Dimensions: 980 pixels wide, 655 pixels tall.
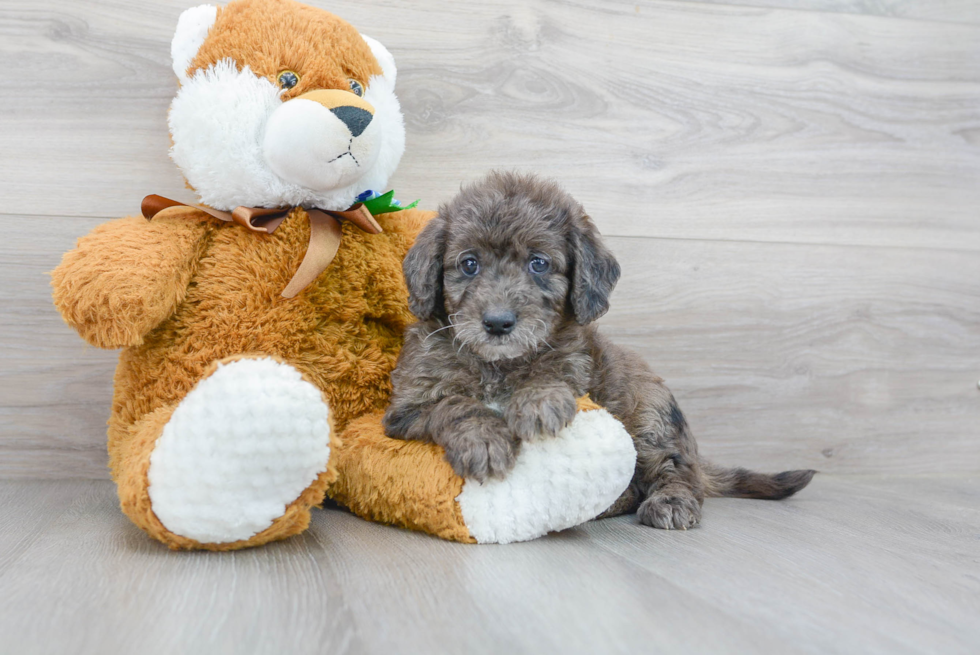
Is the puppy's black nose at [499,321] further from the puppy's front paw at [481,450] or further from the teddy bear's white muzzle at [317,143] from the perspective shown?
the teddy bear's white muzzle at [317,143]

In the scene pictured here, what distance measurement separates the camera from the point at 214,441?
4.38ft

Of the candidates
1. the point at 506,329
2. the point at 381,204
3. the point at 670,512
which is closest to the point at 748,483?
the point at 670,512

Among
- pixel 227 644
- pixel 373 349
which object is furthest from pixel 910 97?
pixel 227 644

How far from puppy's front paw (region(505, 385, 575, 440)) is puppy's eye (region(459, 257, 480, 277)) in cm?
33

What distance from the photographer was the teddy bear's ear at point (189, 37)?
1737 millimetres

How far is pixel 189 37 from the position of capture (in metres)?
1.74

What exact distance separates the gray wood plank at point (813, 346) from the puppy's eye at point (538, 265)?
0.78 meters

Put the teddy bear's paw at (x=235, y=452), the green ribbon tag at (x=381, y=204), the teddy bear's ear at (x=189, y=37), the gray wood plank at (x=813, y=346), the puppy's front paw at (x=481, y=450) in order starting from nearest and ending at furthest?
the teddy bear's paw at (x=235, y=452) < the puppy's front paw at (x=481, y=450) < the teddy bear's ear at (x=189, y=37) < the green ribbon tag at (x=381, y=204) < the gray wood plank at (x=813, y=346)

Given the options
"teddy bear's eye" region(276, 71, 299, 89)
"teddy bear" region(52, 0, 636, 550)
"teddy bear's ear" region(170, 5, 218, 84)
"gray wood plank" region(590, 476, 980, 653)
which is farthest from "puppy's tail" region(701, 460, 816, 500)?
"teddy bear's ear" region(170, 5, 218, 84)

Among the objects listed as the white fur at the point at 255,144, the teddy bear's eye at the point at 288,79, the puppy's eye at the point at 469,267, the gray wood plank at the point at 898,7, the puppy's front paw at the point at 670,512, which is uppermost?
the gray wood plank at the point at 898,7

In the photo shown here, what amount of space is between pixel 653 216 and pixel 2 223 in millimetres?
2006

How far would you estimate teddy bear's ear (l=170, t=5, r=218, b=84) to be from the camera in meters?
1.74

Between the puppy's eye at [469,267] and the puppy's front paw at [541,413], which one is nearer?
the puppy's front paw at [541,413]

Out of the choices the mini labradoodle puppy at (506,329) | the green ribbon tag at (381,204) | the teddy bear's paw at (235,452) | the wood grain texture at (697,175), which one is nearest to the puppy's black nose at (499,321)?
the mini labradoodle puppy at (506,329)
